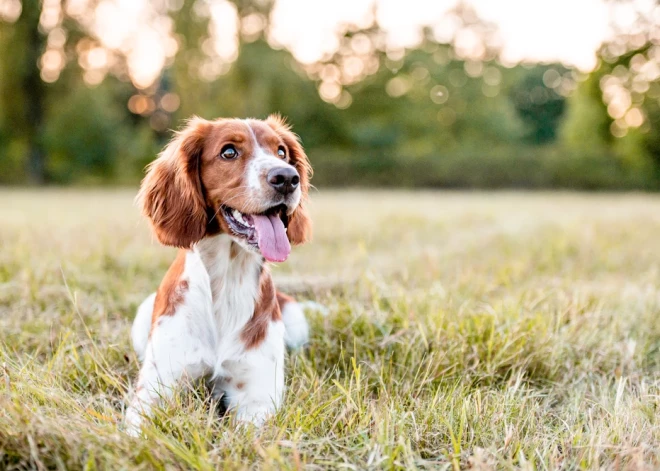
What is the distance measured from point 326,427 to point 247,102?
2323 cm

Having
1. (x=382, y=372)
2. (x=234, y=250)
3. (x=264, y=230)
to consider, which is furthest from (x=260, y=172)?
(x=382, y=372)

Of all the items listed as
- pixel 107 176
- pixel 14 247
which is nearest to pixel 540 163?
pixel 107 176

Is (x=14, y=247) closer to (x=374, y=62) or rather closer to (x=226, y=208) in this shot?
(x=226, y=208)

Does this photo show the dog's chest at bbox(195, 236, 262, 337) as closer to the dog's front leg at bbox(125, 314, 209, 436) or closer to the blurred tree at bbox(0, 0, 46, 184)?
the dog's front leg at bbox(125, 314, 209, 436)

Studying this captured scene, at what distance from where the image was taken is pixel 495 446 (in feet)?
6.71

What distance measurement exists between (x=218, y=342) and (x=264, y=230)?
53 centimetres

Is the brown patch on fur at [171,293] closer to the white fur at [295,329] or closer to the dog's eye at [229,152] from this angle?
the dog's eye at [229,152]

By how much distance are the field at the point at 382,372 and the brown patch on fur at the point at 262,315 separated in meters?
0.27

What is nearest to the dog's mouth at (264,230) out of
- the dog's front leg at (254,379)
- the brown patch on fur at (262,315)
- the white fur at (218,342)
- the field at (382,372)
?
the white fur at (218,342)

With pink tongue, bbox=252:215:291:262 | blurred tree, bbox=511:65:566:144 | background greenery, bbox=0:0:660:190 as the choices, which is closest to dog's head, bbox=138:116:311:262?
pink tongue, bbox=252:215:291:262

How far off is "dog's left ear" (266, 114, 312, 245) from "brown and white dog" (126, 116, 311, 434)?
0.42 ft

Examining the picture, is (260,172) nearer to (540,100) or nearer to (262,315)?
(262,315)

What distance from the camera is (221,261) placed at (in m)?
2.77

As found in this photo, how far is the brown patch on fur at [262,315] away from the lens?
105 inches
